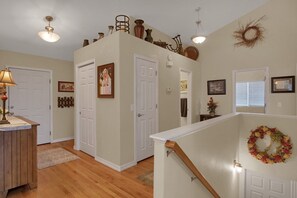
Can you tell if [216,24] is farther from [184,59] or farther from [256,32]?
[184,59]

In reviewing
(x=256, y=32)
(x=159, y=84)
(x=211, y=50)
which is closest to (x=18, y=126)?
(x=159, y=84)

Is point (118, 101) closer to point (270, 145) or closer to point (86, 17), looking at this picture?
point (86, 17)

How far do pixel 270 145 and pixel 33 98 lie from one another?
18.0 feet

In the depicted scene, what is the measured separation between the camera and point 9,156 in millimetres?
2098

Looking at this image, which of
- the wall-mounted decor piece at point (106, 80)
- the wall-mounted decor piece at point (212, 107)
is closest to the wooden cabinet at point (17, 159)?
the wall-mounted decor piece at point (106, 80)

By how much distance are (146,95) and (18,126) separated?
2.10 metres

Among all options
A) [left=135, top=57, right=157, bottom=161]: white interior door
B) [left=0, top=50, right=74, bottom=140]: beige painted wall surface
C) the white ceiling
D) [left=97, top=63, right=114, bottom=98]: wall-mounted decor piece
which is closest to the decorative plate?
the white ceiling

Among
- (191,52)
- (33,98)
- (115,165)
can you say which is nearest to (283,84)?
(191,52)

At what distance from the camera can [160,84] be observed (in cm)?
372

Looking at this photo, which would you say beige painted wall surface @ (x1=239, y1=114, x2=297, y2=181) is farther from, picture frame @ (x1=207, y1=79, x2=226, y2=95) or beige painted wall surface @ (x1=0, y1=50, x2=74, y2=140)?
beige painted wall surface @ (x1=0, y1=50, x2=74, y2=140)

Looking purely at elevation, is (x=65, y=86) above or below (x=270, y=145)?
above

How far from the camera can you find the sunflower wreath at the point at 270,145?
297cm

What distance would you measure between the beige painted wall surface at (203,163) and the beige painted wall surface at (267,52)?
6.15 feet

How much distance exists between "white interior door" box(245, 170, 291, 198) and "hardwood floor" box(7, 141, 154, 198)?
228cm
